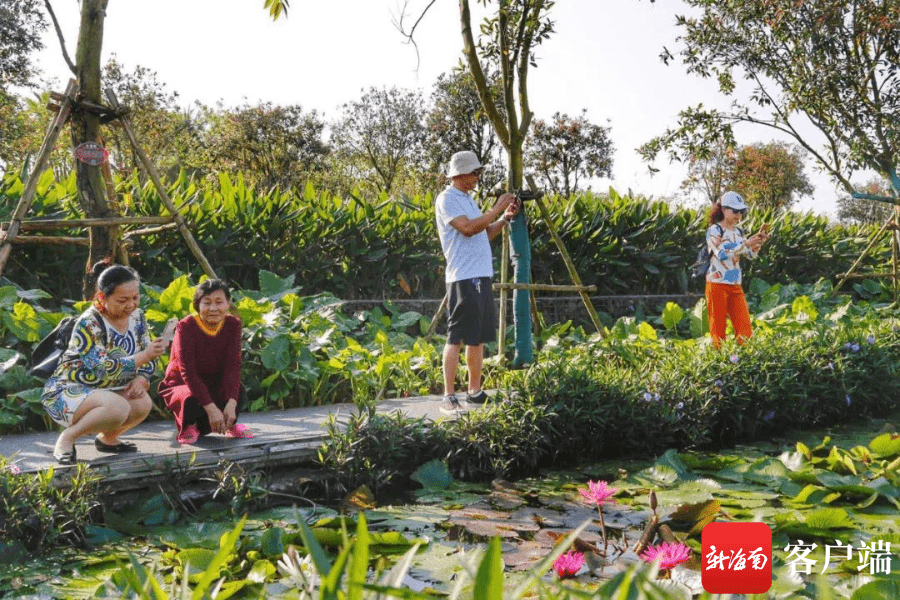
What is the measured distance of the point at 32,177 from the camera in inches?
189

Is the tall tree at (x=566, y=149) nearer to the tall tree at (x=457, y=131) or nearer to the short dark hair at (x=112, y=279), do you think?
the tall tree at (x=457, y=131)

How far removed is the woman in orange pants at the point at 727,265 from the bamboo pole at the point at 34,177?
4592 millimetres

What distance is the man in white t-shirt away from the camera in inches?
190

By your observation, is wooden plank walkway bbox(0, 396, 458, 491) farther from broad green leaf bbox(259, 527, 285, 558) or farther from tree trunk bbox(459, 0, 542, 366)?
tree trunk bbox(459, 0, 542, 366)

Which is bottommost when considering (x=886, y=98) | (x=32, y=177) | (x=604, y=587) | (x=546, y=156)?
(x=604, y=587)

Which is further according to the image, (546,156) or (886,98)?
(546,156)

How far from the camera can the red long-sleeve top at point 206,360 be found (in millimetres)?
3885

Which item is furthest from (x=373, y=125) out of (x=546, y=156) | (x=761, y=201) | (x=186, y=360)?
(x=186, y=360)

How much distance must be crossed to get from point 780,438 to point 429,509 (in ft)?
9.02

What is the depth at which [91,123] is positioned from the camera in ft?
17.2

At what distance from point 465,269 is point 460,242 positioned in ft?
0.53

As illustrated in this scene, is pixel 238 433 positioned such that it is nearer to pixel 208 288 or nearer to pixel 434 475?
pixel 208 288

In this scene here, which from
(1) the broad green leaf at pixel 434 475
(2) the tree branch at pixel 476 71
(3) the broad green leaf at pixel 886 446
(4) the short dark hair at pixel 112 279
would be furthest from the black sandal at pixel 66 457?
(3) the broad green leaf at pixel 886 446

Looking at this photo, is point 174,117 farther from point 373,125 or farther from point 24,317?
point 24,317
